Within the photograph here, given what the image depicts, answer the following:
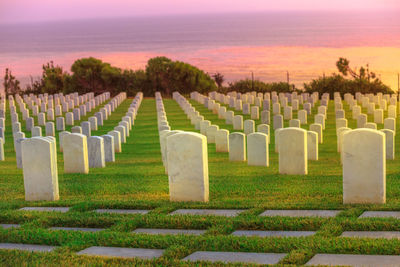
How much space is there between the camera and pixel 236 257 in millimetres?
6879

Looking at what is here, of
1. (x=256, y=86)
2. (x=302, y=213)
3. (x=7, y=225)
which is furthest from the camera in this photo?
(x=256, y=86)

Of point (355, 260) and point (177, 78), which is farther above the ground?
point (177, 78)

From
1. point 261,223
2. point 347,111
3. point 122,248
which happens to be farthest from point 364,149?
point 347,111

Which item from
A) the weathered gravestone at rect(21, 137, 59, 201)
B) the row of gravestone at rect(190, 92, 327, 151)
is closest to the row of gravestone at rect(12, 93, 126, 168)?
the weathered gravestone at rect(21, 137, 59, 201)

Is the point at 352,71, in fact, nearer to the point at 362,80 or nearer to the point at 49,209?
the point at 362,80

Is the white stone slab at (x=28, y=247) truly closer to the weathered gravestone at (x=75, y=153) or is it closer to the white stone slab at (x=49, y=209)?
the white stone slab at (x=49, y=209)

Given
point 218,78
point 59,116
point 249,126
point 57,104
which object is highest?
point 218,78

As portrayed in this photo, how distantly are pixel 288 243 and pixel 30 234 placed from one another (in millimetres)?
3205

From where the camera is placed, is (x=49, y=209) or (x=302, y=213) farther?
(x=49, y=209)

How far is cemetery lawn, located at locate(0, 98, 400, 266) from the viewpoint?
7.04 metres

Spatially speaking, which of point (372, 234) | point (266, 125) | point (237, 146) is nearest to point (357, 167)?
point (372, 234)

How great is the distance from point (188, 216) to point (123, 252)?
1.60 metres

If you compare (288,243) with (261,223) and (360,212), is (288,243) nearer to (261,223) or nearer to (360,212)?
(261,223)

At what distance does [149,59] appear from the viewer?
6175 cm
